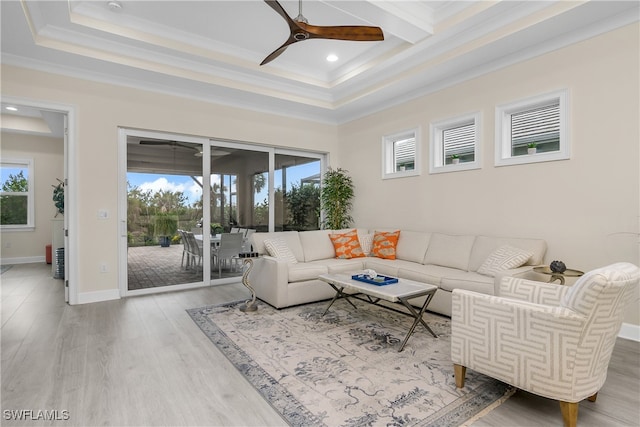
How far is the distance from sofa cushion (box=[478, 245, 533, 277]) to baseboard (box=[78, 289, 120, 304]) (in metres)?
4.73

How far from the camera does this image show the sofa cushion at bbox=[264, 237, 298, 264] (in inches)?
168

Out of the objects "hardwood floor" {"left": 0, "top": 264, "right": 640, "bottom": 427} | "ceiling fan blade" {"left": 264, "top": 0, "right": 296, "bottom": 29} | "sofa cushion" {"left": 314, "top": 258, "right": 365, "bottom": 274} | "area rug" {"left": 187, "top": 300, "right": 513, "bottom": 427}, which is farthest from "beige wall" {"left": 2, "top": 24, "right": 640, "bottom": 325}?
"ceiling fan blade" {"left": 264, "top": 0, "right": 296, "bottom": 29}

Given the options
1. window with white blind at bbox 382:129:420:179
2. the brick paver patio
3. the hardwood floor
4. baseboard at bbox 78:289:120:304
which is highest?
window with white blind at bbox 382:129:420:179

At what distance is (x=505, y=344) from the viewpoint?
1.92 m

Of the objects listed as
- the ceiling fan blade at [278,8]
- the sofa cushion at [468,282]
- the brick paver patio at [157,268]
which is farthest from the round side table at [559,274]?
the brick paver patio at [157,268]

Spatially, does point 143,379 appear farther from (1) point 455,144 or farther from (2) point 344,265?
(1) point 455,144

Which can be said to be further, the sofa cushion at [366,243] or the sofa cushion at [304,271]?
the sofa cushion at [366,243]

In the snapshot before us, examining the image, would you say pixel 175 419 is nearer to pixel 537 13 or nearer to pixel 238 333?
pixel 238 333

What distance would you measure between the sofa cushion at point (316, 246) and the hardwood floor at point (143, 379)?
1.87 metres

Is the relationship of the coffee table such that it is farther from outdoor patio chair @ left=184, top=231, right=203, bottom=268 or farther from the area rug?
outdoor patio chair @ left=184, top=231, right=203, bottom=268

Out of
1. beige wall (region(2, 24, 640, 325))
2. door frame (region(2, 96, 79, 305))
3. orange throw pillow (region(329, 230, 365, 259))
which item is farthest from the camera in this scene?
orange throw pillow (region(329, 230, 365, 259))

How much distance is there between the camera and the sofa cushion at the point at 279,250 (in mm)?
4263

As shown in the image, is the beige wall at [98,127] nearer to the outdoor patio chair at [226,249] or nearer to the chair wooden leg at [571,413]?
the outdoor patio chair at [226,249]

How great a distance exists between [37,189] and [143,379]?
7467 millimetres
